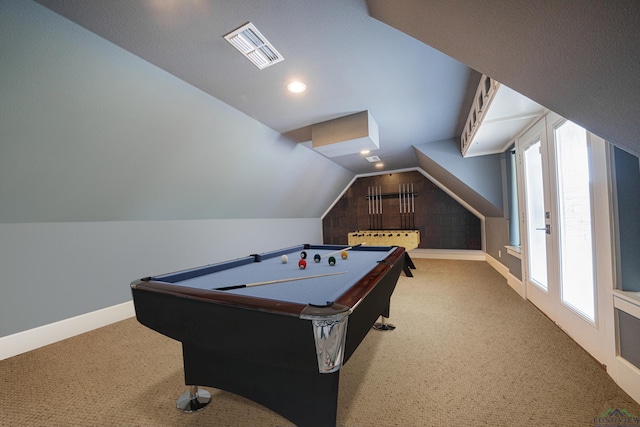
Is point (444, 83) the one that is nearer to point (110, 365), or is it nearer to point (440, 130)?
point (440, 130)

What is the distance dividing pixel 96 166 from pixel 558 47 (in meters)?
3.15

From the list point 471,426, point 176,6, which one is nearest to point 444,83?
point 176,6

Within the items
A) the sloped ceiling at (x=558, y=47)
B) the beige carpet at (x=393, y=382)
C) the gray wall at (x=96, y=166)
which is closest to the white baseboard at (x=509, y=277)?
the beige carpet at (x=393, y=382)

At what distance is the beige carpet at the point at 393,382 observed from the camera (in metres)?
1.32

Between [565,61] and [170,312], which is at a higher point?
[565,61]

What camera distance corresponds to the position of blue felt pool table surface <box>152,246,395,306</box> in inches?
48.9

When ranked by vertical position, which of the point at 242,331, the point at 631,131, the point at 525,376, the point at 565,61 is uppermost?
the point at 565,61

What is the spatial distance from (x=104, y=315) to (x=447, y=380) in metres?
3.25

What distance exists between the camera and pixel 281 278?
64.4 inches

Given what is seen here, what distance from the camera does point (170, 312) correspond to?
1146 mm

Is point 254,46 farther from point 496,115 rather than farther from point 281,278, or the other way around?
point 496,115

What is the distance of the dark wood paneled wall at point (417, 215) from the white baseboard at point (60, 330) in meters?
5.06

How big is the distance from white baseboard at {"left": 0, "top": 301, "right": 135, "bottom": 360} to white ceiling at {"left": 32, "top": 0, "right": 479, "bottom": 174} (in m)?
2.49

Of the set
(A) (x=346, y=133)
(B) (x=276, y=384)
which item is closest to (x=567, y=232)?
(A) (x=346, y=133)
